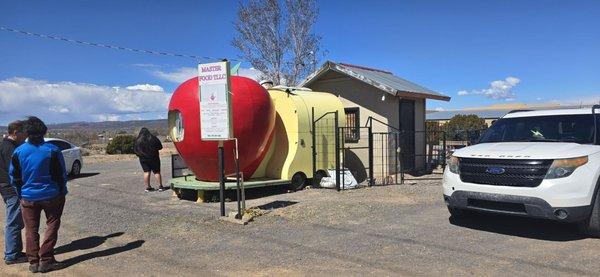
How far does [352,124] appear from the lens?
16281 mm

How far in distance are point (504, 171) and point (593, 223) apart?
132 centimetres

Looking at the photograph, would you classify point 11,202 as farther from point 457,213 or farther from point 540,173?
point 540,173

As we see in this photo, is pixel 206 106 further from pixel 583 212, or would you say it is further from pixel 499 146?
pixel 583 212

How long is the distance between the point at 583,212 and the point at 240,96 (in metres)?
6.90

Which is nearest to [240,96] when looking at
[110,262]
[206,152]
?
[206,152]

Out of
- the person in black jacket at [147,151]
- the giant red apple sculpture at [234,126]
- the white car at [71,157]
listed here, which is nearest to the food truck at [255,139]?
the giant red apple sculpture at [234,126]

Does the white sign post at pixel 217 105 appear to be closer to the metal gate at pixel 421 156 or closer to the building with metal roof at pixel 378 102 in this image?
the building with metal roof at pixel 378 102

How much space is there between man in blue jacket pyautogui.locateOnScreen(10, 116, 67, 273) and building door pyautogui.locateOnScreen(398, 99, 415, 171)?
11253 mm

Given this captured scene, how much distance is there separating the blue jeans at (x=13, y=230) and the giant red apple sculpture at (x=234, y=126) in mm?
4560

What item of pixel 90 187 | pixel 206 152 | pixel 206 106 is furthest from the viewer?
pixel 90 187

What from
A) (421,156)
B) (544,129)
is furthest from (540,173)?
(421,156)

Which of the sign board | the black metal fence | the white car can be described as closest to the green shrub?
the white car

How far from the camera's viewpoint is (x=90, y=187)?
1496 centimetres

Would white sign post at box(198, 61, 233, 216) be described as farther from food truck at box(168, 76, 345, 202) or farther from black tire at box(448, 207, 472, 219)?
black tire at box(448, 207, 472, 219)
